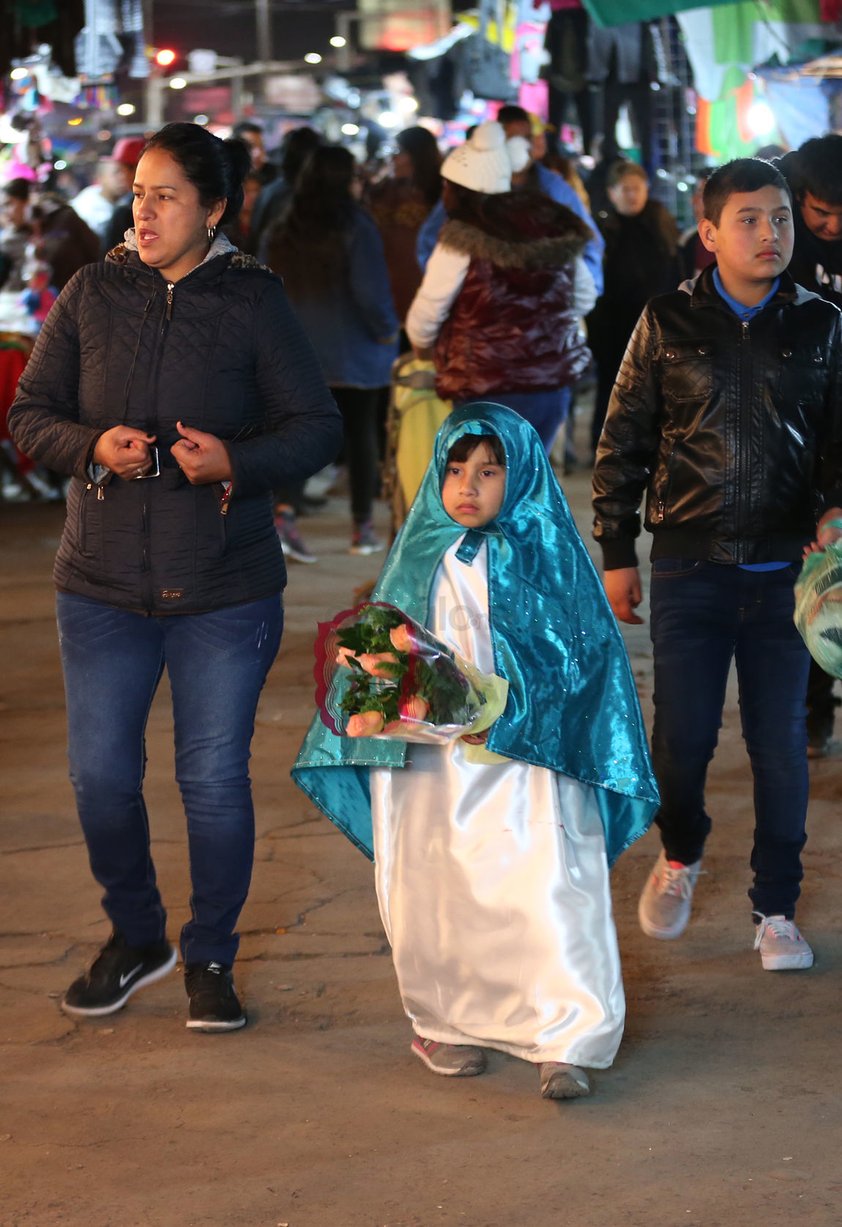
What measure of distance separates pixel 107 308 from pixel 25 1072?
1711mm

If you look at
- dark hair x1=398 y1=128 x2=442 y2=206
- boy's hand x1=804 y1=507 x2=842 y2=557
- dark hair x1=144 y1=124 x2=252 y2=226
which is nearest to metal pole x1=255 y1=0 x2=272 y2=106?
dark hair x1=398 y1=128 x2=442 y2=206

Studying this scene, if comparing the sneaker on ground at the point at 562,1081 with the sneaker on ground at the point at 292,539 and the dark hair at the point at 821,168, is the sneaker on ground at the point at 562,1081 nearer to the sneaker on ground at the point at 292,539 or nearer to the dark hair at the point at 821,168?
the dark hair at the point at 821,168

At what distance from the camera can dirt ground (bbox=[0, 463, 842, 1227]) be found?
3406mm

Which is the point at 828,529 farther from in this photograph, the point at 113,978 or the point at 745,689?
the point at 113,978

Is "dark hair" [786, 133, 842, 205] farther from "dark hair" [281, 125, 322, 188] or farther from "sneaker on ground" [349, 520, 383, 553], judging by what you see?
"dark hair" [281, 125, 322, 188]

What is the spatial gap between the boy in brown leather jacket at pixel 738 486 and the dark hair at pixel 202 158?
1.09 meters

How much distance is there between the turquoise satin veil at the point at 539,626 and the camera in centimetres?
390

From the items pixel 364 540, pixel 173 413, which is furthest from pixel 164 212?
pixel 364 540

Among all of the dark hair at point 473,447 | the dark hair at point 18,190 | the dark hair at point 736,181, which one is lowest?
the dark hair at point 473,447

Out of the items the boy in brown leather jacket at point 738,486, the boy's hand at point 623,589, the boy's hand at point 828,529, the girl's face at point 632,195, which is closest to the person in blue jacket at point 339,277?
the girl's face at point 632,195

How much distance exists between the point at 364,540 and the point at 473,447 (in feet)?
20.7

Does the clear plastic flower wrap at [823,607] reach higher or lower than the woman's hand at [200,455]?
lower

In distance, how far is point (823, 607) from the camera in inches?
153

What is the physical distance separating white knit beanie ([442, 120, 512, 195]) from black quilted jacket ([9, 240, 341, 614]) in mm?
3437
